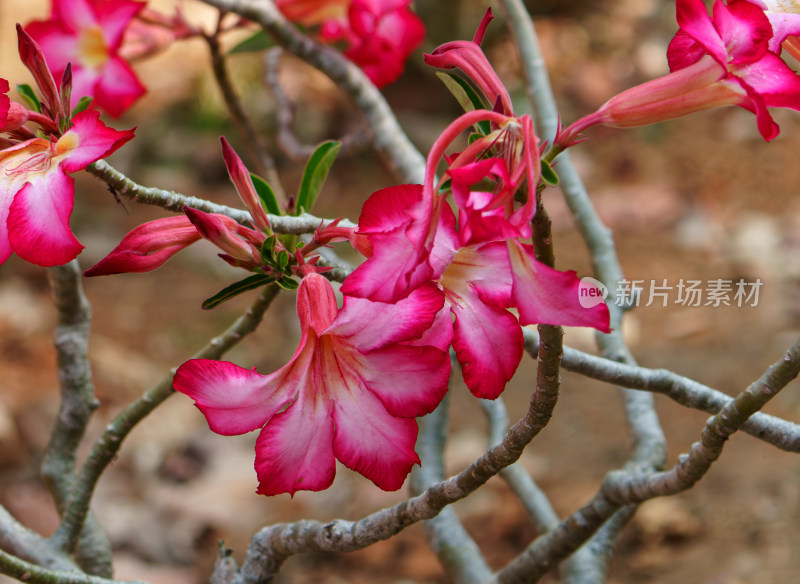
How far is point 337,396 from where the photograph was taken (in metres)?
0.50

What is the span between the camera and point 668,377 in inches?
28.0

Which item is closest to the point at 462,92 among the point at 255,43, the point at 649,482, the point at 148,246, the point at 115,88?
the point at 148,246

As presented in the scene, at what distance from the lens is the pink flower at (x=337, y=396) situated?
476 millimetres

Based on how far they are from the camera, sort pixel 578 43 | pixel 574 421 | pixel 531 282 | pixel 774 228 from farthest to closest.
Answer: pixel 578 43 → pixel 774 228 → pixel 574 421 → pixel 531 282

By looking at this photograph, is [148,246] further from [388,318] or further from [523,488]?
[523,488]

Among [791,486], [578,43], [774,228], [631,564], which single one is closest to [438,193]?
[631,564]

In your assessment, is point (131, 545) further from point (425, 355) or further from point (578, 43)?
point (578, 43)

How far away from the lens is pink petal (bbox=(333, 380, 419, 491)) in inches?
19.3

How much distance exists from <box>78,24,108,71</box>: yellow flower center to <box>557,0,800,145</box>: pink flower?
2.17 feet

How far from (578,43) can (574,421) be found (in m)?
2.08

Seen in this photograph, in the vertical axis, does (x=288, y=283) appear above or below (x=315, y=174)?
below

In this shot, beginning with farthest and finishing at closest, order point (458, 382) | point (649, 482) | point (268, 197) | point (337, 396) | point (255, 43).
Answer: point (458, 382) < point (255, 43) < point (649, 482) < point (268, 197) < point (337, 396)

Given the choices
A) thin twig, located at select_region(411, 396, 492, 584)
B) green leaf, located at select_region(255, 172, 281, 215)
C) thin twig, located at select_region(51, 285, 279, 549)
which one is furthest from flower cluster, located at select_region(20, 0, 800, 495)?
thin twig, located at select_region(411, 396, 492, 584)

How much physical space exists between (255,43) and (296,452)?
2.86 feet
